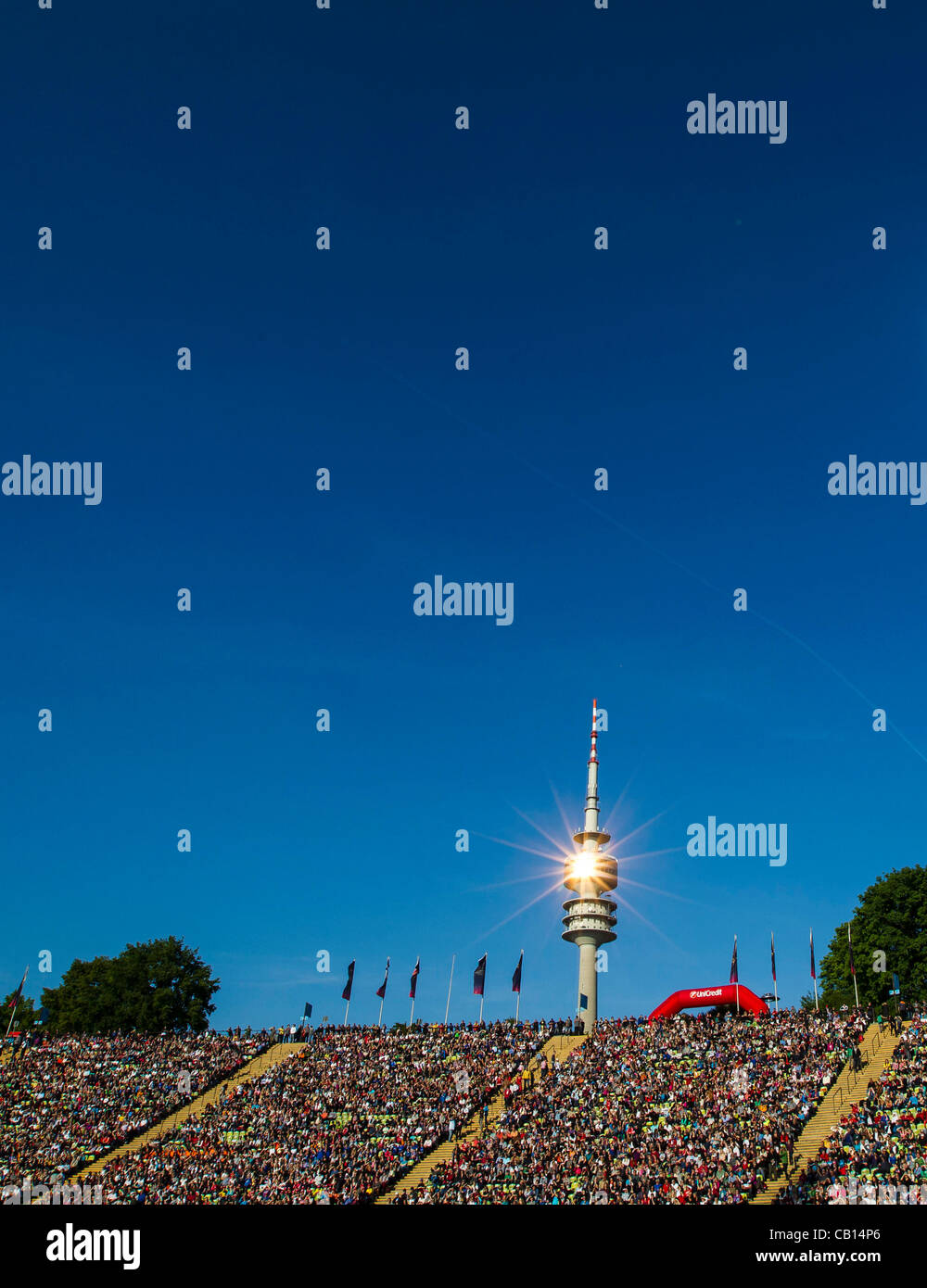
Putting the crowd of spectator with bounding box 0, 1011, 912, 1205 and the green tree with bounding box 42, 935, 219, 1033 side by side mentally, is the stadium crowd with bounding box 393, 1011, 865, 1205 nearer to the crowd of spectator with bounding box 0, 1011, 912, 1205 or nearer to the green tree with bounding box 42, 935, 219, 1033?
the crowd of spectator with bounding box 0, 1011, 912, 1205

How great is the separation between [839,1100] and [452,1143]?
19.8m

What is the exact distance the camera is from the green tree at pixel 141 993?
10062cm

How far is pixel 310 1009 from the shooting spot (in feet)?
290

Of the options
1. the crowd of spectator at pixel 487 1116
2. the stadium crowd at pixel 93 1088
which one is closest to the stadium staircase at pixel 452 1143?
the crowd of spectator at pixel 487 1116

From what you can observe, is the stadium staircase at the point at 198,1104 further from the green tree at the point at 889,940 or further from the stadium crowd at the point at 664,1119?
the green tree at the point at 889,940

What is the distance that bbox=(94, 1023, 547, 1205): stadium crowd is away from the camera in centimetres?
5488

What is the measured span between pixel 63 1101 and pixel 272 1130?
18.9m

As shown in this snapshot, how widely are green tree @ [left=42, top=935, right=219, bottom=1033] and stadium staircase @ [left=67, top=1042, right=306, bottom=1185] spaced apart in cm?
2538

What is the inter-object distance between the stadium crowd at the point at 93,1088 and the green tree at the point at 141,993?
1332 cm

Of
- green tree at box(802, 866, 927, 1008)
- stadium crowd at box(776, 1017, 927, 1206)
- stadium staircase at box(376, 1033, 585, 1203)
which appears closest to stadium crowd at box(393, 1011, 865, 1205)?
stadium staircase at box(376, 1033, 585, 1203)

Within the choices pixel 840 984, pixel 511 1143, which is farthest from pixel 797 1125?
pixel 840 984

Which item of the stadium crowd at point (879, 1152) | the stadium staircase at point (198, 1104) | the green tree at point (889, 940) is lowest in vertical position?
the stadium staircase at point (198, 1104)

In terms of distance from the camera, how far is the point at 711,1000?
233ft
